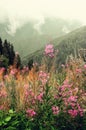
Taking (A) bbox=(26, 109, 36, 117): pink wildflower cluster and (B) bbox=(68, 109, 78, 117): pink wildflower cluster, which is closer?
(A) bbox=(26, 109, 36, 117): pink wildflower cluster

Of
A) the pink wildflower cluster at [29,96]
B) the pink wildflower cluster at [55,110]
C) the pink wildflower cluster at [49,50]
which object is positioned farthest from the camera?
the pink wildflower cluster at [49,50]

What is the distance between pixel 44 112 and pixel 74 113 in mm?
628

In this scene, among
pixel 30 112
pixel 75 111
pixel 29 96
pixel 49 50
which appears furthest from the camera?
pixel 49 50

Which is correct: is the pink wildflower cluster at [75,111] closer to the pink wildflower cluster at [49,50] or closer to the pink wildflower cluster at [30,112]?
the pink wildflower cluster at [30,112]

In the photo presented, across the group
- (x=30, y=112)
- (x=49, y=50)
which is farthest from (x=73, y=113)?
(x=49, y=50)

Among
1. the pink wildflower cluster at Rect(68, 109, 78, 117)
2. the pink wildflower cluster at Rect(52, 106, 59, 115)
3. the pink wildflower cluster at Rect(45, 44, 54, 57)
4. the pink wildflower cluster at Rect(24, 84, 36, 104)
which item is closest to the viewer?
the pink wildflower cluster at Rect(52, 106, 59, 115)

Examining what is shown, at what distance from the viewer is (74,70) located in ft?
30.9

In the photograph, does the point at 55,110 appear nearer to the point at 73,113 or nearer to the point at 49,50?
the point at 73,113

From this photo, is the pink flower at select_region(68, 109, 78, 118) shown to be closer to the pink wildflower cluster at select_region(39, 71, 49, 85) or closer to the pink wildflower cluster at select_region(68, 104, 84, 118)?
the pink wildflower cluster at select_region(68, 104, 84, 118)

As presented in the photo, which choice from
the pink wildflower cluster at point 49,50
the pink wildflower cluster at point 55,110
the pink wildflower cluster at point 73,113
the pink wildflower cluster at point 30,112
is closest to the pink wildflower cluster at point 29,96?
the pink wildflower cluster at point 30,112

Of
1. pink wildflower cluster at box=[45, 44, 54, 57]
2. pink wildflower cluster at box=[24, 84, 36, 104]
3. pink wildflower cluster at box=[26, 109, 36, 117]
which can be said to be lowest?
pink wildflower cluster at box=[26, 109, 36, 117]

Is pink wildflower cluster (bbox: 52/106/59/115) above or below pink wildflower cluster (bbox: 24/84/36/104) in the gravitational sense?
below

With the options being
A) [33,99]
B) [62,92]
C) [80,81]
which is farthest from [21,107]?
[80,81]

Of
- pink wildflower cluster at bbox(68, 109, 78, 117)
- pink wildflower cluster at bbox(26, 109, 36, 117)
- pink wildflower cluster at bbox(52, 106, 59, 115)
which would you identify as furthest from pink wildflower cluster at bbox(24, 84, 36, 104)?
pink wildflower cluster at bbox(68, 109, 78, 117)
